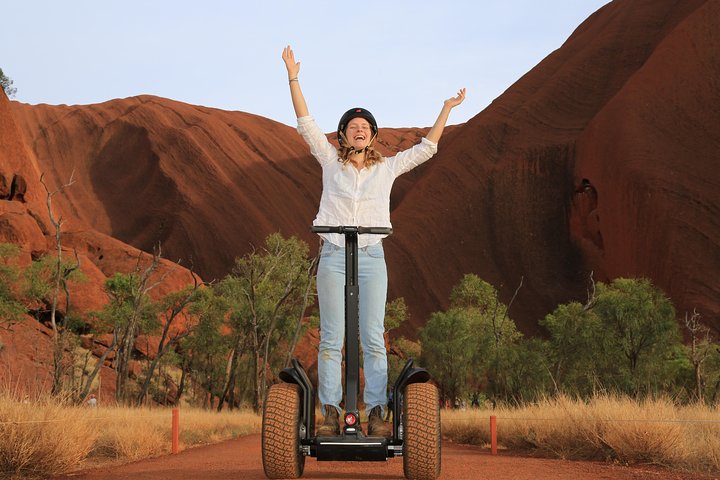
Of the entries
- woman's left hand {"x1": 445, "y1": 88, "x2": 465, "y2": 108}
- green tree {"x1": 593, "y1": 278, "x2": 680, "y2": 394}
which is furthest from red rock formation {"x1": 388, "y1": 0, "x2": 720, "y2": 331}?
woman's left hand {"x1": 445, "y1": 88, "x2": 465, "y2": 108}

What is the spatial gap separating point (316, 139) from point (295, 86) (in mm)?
486

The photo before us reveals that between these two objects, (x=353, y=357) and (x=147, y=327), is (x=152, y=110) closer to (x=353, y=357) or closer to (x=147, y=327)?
(x=147, y=327)

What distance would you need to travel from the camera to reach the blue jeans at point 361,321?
6.58m

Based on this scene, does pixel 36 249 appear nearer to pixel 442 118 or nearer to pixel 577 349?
pixel 577 349

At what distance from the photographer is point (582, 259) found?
74.2m

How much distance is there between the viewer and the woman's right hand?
6.81 metres

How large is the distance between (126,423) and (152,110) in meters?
99.3

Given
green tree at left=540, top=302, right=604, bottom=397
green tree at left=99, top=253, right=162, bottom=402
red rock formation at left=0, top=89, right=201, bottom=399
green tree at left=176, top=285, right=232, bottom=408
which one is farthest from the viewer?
red rock formation at left=0, top=89, right=201, bottom=399

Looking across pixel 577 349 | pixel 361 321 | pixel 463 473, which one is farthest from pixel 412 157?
pixel 577 349

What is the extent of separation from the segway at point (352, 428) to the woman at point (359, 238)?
19 cm

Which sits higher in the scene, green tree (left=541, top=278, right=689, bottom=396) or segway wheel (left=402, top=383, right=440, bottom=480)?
green tree (left=541, top=278, right=689, bottom=396)

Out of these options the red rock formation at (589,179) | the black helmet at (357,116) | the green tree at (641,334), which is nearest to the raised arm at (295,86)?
the black helmet at (357,116)

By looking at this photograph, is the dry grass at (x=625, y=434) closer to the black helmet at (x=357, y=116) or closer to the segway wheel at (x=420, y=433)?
the segway wheel at (x=420, y=433)

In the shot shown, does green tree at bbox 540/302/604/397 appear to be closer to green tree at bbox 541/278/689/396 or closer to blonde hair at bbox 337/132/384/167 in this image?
green tree at bbox 541/278/689/396
